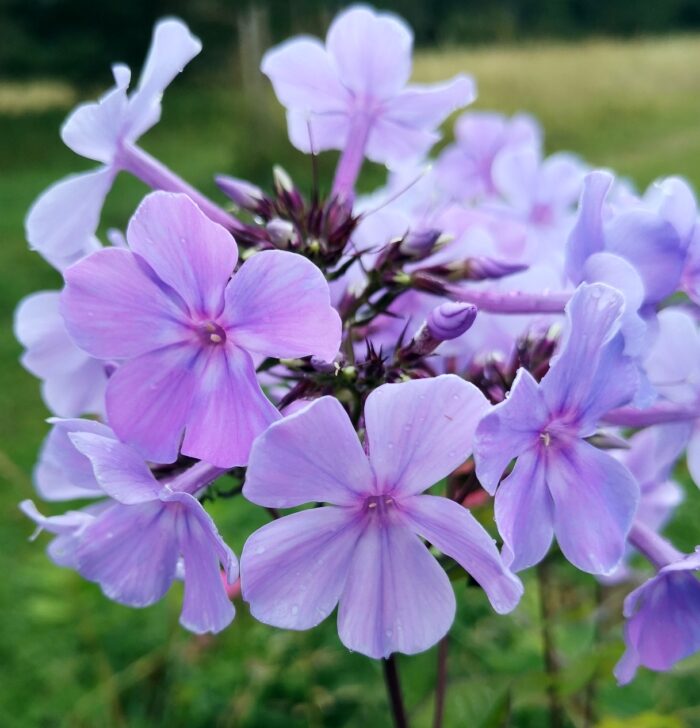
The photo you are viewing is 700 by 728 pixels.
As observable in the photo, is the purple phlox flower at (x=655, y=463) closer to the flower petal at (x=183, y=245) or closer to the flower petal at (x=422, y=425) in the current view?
the flower petal at (x=422, y=425)

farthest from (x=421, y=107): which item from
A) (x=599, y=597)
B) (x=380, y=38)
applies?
(x=599, y=597)

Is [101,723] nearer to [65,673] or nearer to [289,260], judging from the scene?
[65,673]

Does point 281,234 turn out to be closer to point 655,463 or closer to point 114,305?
point 114,305

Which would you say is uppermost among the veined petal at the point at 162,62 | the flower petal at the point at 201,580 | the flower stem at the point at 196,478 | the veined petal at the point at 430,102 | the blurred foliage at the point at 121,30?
the veined petal at the point at 162,62

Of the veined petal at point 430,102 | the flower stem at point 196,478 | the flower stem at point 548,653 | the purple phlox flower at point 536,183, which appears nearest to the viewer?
the flower stem at point 196,478

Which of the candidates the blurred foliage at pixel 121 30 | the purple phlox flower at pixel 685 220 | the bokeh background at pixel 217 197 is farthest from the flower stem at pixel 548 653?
the blurred foliage at pixel 121 30

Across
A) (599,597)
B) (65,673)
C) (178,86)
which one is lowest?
(178,86)
